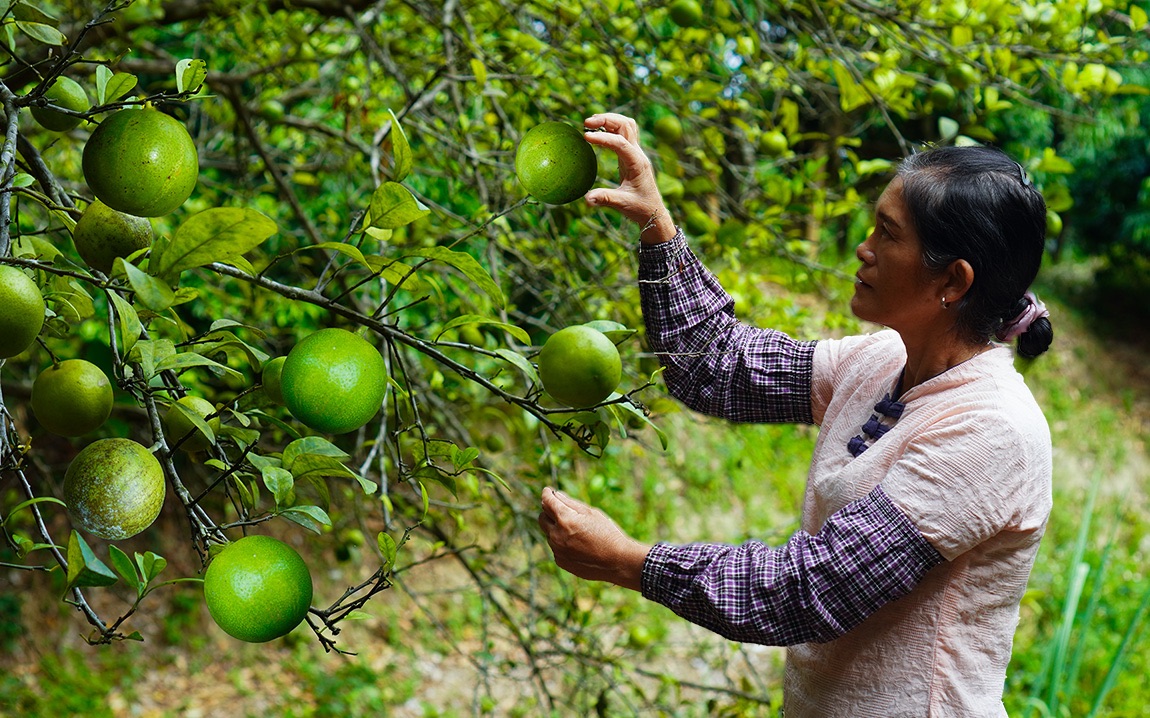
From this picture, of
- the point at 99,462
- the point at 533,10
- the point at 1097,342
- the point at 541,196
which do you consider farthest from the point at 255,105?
the point at 1097,342

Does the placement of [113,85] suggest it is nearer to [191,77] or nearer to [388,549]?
[191,77]

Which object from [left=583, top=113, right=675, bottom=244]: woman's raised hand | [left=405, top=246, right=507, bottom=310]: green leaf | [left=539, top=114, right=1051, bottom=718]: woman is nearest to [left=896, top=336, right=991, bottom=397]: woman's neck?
[left=539, top=114, right=1051, bottom=718]: woman

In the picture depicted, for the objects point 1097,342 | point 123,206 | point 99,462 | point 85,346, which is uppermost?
point 123,206

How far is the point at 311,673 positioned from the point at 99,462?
3.53 m

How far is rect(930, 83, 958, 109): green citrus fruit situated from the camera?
2043 mm

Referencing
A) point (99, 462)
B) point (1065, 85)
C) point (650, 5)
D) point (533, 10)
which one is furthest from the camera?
point (533, 10)

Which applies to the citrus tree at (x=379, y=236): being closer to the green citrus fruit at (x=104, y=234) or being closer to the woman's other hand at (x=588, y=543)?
the green citrus fruit at (x=104, y=234)

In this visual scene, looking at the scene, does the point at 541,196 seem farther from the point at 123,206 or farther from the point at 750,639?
the point at 750,639

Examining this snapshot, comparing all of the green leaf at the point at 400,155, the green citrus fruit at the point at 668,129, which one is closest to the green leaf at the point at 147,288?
the green leaf at the point at 400,155

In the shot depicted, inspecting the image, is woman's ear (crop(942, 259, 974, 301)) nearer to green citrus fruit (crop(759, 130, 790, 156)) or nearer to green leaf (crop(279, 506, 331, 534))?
green citrus fruit (crop(759, 130, 790, 156))

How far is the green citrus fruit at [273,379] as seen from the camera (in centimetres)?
96

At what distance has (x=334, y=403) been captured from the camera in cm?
87

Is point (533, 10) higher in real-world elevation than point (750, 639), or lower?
higher

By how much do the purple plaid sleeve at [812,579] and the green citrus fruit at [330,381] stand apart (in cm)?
61
